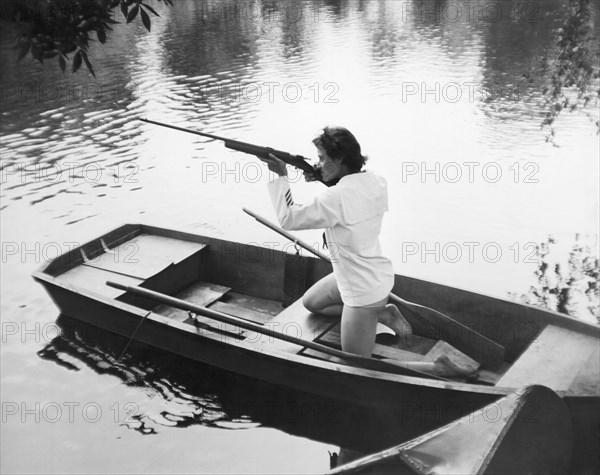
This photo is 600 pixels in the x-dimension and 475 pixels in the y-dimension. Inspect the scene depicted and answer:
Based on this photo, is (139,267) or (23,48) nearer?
(23,48)

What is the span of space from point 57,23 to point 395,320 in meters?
3.09

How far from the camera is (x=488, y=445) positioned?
2900mm

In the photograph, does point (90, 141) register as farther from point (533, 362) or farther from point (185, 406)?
point (533, 362)

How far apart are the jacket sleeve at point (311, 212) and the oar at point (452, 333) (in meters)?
1.09

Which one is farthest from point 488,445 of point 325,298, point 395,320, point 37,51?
point 37,51

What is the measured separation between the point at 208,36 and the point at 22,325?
17318 millimetres

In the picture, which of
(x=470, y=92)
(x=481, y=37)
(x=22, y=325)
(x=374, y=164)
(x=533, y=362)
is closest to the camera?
(x=533, y=362)

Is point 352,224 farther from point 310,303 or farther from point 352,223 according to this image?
point 310,303

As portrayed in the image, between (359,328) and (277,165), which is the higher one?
(277,165)

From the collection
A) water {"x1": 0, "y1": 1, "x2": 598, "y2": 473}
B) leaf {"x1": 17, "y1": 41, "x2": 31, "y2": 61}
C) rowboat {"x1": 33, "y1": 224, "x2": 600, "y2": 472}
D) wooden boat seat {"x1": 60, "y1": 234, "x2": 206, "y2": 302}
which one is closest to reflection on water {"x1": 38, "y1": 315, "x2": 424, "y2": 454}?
water {"x1": 0, "y1": 1, "x2": 598, "y2": 473}

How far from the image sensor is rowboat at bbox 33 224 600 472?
4.04 m

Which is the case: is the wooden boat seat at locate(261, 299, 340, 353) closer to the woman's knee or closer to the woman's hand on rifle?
the woman's knee

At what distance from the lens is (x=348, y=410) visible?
4707mm

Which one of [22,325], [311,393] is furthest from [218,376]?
[22,325]
